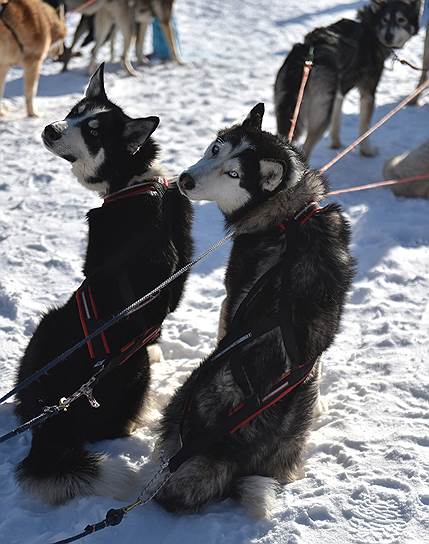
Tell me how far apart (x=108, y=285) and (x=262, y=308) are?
2.24 feet

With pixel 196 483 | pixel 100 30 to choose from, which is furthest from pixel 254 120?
pixel 100 30

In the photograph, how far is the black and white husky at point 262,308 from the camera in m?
2.43

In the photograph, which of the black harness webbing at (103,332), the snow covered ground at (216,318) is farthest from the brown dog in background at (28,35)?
the black harness webbing at (103,332)

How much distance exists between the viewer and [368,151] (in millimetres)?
6457

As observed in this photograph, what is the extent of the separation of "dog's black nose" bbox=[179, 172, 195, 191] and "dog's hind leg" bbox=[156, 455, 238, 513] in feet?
3.20

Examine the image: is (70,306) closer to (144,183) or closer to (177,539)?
(144,183)

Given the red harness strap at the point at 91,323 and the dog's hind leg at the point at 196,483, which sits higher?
the red harness strap at the point at 91,323

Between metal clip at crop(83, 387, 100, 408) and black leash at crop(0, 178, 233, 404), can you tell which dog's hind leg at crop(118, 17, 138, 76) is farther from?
metal clip at crop(83, 387, 100, 408)

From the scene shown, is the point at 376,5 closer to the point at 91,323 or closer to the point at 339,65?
the point at 339,65

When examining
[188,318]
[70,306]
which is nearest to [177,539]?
[70,306]

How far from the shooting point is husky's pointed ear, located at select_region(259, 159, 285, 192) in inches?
98.3

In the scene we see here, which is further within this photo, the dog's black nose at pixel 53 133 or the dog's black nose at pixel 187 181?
the dog's black nose at pixel 53 133

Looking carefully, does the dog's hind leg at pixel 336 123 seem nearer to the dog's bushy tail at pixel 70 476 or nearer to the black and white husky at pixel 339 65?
the black and white husky at pixel 339 65

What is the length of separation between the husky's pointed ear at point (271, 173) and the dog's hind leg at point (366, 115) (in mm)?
4121
